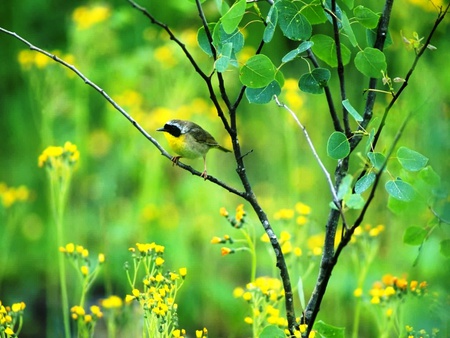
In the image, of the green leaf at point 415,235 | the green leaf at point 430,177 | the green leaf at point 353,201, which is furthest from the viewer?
the green leaf at point 415,235

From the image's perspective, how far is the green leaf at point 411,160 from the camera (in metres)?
2.01

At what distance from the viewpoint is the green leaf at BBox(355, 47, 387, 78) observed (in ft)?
6.66

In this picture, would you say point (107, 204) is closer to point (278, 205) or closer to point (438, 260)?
point (278, 205)

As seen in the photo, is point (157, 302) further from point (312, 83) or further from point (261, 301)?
point (312, 83)

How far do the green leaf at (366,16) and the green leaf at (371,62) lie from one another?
67mm

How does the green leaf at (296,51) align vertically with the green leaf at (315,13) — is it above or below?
below

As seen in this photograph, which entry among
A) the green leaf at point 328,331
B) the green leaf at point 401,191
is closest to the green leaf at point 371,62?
the green leaf at point 401,191

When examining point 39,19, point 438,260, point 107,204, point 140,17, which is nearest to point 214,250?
point 107,204

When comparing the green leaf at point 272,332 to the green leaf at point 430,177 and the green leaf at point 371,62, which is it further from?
the green leaf at point 371,62

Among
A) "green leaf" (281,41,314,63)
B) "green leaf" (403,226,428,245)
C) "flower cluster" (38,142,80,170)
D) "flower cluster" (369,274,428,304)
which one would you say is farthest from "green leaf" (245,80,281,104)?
"flower cluster" (38,142,80,170)

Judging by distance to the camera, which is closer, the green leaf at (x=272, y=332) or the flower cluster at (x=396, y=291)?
the green leaf at (x=272, y=332)

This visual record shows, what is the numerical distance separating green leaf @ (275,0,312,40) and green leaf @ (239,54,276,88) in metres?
0.12

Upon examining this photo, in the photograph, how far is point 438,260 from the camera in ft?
11.9

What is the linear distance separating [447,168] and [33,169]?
2.76 metres
